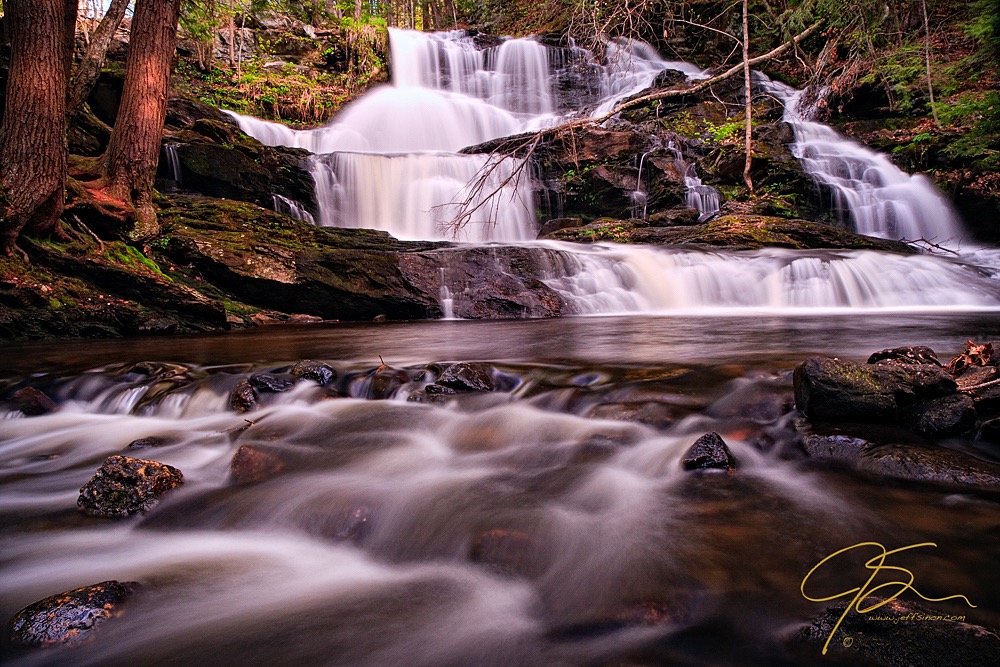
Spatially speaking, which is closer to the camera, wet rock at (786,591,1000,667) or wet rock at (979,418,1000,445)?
wet rock at (786,591,1000,667)

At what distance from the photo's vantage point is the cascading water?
9.62 m

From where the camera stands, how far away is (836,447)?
8.43 ft

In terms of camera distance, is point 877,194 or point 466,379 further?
point 877,194

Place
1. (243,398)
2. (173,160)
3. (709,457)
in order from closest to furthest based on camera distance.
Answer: (709,457) < (243,398) < (173,160)

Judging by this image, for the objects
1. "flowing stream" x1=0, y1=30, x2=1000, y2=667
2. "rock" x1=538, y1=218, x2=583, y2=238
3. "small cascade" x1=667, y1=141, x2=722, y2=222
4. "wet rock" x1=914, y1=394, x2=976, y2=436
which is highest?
A: "small cascade" x1=667, y1=141, x2=722, y2=222

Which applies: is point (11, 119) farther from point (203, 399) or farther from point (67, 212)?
point (203, 399)

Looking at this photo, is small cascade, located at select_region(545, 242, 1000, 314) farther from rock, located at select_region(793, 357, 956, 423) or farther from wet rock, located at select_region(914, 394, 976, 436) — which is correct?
wet rock, located at select_region(914, 394, 976, 436)

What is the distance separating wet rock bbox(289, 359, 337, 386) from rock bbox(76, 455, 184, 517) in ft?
5.37

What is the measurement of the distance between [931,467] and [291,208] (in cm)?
1243

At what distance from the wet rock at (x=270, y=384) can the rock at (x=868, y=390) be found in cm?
354

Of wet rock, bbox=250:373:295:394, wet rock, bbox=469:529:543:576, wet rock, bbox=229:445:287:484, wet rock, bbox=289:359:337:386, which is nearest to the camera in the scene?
wet rock, bbox=469:529:543:576

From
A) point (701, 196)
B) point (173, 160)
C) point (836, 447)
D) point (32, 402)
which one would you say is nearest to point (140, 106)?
point (173, 160)

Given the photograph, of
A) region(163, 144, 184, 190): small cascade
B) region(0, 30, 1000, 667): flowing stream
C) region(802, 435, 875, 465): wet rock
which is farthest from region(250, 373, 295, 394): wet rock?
region(163, 144, 184, 190): small cascade

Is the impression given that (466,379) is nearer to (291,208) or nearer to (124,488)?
(124,488)
